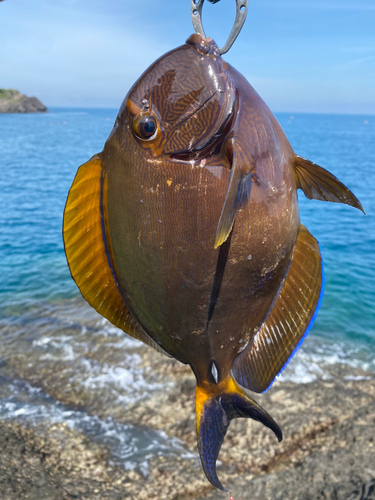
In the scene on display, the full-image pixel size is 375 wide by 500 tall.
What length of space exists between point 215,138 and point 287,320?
87 cm

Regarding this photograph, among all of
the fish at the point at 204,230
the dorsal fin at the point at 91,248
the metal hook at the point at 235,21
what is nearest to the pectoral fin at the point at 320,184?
the fish at the point at 204,230

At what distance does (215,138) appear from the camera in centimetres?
144

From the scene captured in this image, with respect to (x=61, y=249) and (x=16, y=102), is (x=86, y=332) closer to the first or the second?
(x=61, y=249)

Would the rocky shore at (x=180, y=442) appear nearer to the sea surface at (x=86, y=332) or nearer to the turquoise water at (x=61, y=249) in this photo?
the sea surface at (x=86, y=332)

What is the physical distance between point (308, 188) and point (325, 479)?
4303mm

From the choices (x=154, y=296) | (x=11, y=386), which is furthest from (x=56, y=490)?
(x=154, y=296)

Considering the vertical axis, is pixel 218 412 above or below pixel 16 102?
below

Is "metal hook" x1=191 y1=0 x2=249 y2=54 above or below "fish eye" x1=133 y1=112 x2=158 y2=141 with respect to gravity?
above

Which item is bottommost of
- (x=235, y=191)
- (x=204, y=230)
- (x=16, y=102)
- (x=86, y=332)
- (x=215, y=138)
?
(x=86, y=332)

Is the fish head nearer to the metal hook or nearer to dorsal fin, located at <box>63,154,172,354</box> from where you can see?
the metal hook

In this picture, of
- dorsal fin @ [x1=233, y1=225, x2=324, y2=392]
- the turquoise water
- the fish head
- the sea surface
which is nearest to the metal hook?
the fish head

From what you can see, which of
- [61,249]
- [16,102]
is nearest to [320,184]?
[61,249]

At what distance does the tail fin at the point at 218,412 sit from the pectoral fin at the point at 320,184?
89 centimetres

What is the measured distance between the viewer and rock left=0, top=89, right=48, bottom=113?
109 m
